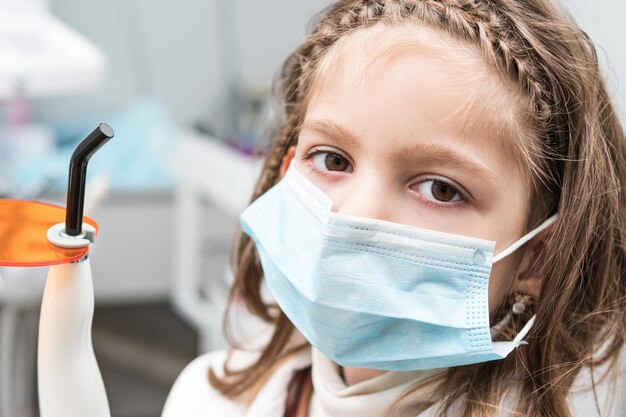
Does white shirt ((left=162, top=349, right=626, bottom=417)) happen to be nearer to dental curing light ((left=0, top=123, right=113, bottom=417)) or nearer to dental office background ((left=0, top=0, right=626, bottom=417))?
dental curing light ((left=0, top=123, right=113, bottom=417))

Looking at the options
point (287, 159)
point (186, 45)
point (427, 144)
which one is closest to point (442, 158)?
point (427, 144)

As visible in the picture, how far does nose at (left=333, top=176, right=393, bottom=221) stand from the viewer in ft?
2.42

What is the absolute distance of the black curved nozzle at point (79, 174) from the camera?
62 centimetres

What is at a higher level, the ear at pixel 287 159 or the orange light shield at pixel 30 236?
the orange light shield at pixel 30 236

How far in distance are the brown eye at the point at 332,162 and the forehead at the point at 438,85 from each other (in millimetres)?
56

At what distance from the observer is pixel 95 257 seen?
2.95 m

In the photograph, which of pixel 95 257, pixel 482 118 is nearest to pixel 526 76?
pixel 482 118

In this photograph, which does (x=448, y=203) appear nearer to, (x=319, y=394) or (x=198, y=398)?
(x=319, y=394)

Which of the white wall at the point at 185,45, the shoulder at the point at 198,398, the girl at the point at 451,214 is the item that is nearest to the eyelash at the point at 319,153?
the girl at the point at 451,214

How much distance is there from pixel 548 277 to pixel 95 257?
2385 millimetres

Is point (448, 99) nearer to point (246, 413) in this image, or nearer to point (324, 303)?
point (324, 303)

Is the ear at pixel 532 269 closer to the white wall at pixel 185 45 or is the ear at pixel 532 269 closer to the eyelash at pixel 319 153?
the eyelash at pixel 319 153

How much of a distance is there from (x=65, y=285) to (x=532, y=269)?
46 cm

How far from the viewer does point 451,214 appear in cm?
76
